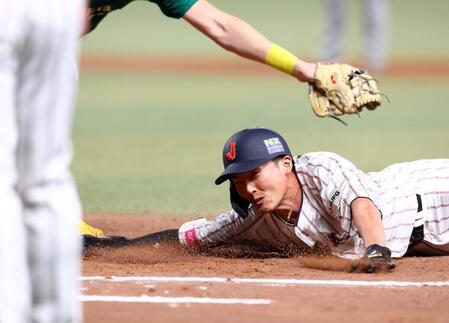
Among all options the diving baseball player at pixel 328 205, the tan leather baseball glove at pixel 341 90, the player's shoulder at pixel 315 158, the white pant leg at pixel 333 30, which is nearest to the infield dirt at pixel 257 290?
the diving baseball player at pixel 328 205

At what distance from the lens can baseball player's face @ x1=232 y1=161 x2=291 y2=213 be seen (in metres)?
5.44

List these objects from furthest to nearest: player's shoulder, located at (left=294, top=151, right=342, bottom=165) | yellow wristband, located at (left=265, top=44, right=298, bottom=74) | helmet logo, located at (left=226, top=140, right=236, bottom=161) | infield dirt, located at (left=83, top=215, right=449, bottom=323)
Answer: yellow wristband, located at (left=265, top=44, right=298, bottom=74)
player's shoulder, located at (left=294, top=151, right=342, bottom=165)
helmet logo, located at (left=226, top=140, right=236, bottom=161)
infield dirt, located at (left=83, top=215, right=449, bottom=323)

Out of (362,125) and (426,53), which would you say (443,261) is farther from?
(426,53)

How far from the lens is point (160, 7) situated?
584 cm

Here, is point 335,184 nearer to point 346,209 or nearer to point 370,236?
point 346,209

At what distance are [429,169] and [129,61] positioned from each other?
19.1m

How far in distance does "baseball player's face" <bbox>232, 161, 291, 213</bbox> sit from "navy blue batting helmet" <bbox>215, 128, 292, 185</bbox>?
0.04m

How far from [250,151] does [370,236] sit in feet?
2.44

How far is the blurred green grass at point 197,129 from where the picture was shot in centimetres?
885

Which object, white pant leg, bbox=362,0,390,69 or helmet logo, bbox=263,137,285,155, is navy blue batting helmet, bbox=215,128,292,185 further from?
white pant leg, bbox=362,0,390,69

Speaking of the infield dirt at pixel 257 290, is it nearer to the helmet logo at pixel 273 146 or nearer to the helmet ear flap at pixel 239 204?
the helmet ear flap at pixel 239 204

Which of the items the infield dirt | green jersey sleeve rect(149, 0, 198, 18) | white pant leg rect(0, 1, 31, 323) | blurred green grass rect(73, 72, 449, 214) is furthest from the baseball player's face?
white pant leg rect(0, 1, 31, 323)

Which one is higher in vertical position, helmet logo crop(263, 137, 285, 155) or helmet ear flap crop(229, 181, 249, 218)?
helmet logo crop(263, 137, 285, 155)

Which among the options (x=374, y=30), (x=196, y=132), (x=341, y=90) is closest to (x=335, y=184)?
(x=341, y=90)
